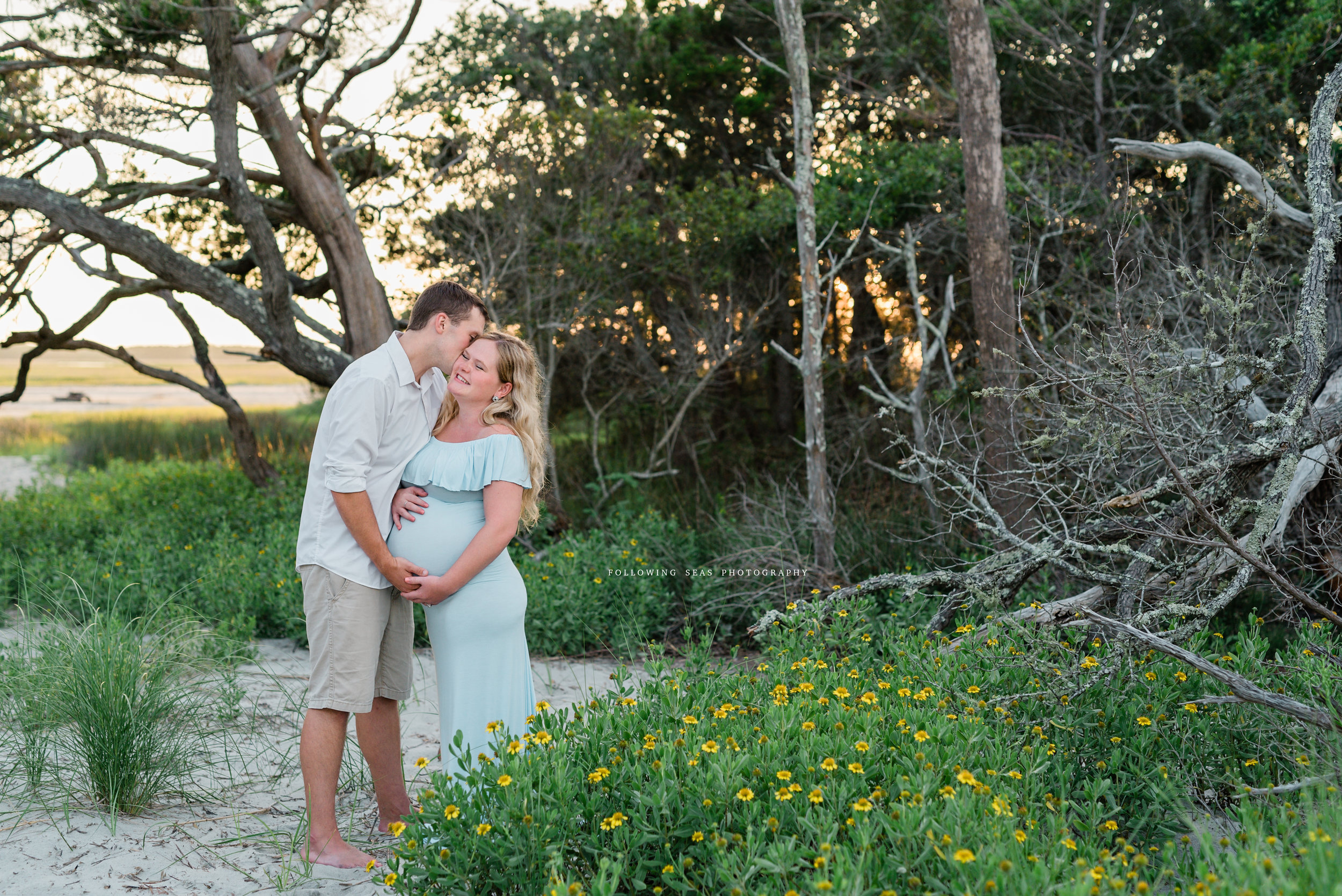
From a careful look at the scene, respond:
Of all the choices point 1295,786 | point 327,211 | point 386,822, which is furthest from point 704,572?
point 327,211

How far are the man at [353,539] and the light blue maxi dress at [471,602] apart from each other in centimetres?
13

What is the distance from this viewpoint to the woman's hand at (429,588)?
3.34 meters

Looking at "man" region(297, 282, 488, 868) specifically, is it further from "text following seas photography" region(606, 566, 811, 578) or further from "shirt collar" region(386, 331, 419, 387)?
"text following seas photography" region(606, 566, 811, 578)

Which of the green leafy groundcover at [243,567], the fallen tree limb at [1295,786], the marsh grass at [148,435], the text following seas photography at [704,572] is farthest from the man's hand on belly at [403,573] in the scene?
the marsh grass at [148,435]

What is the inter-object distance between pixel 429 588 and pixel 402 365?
0.87 meters

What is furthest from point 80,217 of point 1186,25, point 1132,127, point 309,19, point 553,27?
point 1186,25

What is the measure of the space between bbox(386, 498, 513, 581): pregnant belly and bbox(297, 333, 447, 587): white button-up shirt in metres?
0.09

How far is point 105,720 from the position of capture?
3.69 m

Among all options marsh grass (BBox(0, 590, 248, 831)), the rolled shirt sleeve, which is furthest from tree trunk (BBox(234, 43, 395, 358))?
the rolled shirt sleeve

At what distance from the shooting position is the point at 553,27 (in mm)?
13258

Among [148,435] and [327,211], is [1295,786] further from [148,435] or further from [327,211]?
[148,435]

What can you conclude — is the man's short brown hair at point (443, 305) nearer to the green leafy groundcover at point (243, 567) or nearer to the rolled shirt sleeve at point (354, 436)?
the rolled shirt sleeve at point (354, 436)

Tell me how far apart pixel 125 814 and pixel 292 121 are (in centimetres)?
647

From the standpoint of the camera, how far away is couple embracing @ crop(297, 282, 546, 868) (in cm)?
337
